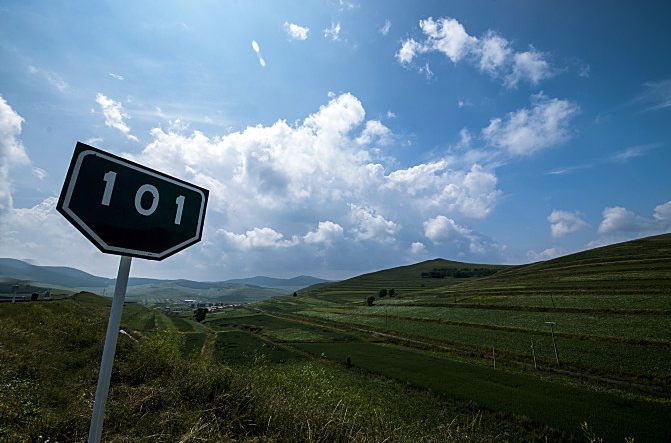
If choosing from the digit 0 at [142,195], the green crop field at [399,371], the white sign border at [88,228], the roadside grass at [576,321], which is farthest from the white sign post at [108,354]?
the roadside grass at [576,321]

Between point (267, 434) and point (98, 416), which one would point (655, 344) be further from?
point (98, 416)

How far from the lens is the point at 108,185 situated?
7.94ft

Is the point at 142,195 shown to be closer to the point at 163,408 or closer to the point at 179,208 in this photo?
the point at 179,208

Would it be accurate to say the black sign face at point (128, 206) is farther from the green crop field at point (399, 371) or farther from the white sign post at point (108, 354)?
the green crop field at point (399, 371)

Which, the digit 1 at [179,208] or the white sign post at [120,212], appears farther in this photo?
the digit 1 at [179,208]

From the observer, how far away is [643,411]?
1969 cm

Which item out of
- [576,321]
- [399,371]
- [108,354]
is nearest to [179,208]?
[108,354]

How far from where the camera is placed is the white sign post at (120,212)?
222 cm

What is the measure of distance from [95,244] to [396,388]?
28.2 metres

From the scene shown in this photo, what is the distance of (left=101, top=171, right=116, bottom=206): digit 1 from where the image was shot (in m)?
2.39

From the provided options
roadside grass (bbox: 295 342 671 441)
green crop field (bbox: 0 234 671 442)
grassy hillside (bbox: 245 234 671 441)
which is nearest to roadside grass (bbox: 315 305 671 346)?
grassy hillside (bbox: 245 234 671 441)

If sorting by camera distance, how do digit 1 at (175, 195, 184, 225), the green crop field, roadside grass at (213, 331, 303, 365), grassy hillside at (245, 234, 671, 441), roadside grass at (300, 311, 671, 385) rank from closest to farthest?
1. digit 1 at (175, 195, 184, 225)
2. the green crop field
3. grassy hillside at (245, 234, 671, 441)
4. roadside grass at (300, 311, 671, 385)
5. roadside grass at (213, 331, 303, 365)

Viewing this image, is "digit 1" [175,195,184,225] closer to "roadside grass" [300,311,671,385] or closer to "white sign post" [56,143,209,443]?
"white sign post" [56,143,209,443]

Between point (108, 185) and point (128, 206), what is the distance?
22 cm
